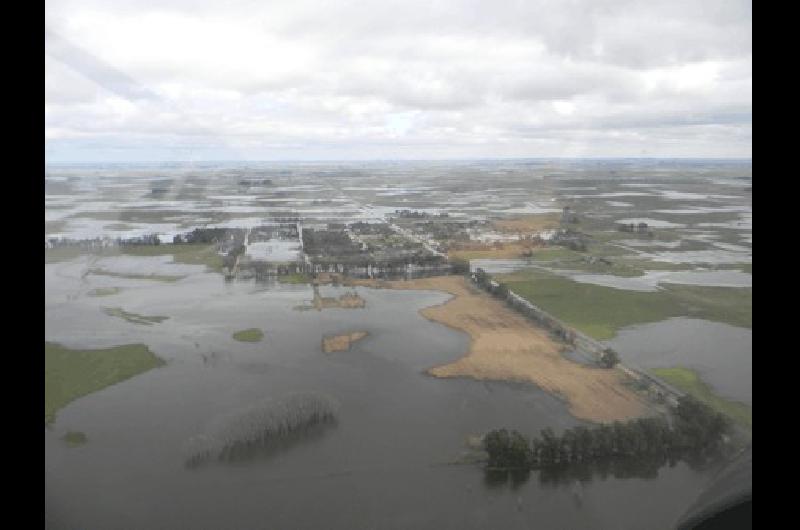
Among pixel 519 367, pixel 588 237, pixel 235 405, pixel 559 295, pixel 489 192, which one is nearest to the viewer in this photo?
pixel 235 405

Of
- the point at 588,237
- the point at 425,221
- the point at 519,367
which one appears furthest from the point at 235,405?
the point at 425,221

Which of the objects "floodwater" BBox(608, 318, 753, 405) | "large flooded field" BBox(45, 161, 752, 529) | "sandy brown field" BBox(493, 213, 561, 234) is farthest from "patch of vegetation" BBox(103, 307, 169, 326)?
"sandy brown field" BBox(493, 213, 561, 234)

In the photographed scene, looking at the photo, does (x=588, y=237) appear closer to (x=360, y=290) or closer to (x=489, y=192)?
(x=360, y=290)

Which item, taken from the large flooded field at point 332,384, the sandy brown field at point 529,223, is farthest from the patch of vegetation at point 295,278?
the sandy brown field at point 529,223

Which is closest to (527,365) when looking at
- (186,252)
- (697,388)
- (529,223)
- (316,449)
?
(697,388)

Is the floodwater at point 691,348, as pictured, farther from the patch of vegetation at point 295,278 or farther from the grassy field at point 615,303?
the patch of vegetation at point 295,278
